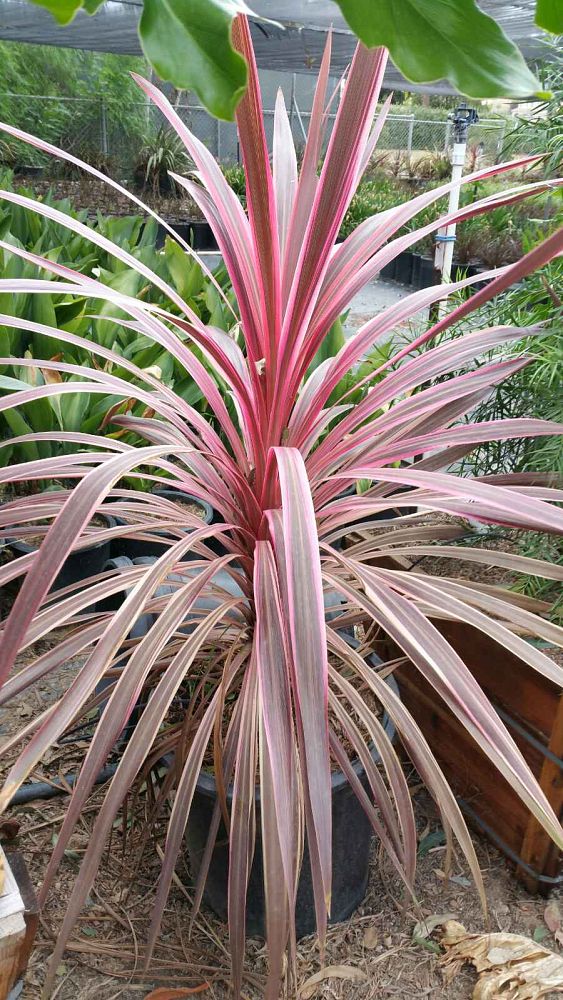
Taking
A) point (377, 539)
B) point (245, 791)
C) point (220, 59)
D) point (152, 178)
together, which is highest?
point (152, 178)

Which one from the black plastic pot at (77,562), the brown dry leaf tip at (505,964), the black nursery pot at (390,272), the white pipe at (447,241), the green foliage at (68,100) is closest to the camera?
the brown dry leaf tip at (505,964)

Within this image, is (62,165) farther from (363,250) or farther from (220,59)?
(220,59)

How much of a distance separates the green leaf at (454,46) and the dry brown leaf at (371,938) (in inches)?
42.1

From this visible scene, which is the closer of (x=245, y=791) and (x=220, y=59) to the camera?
(x=220, y=59)

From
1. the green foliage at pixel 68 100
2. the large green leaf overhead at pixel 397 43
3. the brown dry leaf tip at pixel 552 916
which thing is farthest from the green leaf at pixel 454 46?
the green foliage at pixel 68 100

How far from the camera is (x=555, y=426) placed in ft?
3.01

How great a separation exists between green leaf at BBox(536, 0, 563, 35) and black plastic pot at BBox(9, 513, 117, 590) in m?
1.39

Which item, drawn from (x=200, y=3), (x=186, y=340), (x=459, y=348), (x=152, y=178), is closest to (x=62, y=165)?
(x=152, y=178)

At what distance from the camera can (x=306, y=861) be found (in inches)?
39.6

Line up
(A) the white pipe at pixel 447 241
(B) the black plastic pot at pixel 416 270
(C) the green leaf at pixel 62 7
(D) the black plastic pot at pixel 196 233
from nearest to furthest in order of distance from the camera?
(C) the green leaf at pixel 62 7 < (A) the white pipe at pixel 447 241 < (B) the black plastic pot at pixel 416 270 < (D) the black plastic pot at pixel 196 233

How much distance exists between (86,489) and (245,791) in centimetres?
39

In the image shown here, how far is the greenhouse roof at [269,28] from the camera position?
15.1 ft

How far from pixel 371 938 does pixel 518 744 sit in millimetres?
334

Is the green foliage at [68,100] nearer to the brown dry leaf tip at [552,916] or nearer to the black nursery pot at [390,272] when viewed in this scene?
the black nursery pot at [390,272]
